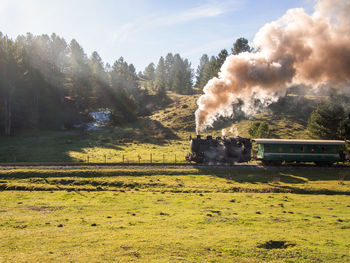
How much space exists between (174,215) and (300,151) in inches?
1007

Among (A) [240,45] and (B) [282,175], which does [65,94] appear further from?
(B) [282,175]

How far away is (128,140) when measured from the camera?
225 feet

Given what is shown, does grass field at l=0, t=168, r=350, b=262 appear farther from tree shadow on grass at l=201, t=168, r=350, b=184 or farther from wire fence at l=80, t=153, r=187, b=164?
wire fence at l=80, t=153, r=187, b=164

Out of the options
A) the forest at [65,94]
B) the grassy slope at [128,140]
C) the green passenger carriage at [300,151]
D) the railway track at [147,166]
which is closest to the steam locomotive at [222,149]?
the railway track at [147,166]

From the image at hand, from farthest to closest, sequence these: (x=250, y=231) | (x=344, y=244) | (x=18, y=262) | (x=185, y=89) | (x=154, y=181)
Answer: (x=185, y=89) < (x=154, y=181) < (x=250, y=231) < (x=344, y=244) < (x=18, y=262)

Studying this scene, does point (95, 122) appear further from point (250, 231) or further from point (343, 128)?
point (250, 231)

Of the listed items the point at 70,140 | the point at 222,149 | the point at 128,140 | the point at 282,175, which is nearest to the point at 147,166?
the point at 222,149

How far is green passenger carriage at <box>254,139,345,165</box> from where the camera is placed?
125ft

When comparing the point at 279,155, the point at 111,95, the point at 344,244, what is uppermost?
the point at 111,95

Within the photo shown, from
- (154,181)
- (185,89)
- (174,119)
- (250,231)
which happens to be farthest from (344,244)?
(185,89)

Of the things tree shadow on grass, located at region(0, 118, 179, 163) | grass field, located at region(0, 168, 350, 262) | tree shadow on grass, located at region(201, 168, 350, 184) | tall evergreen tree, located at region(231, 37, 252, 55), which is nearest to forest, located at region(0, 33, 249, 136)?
tall evergreen tree, located at region(231, 37, 252, 55)

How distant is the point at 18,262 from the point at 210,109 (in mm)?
32515

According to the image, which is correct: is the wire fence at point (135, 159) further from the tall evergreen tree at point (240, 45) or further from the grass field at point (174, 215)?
the tall evergreen tree at point (240, 45)

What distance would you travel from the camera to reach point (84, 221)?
19.2m
